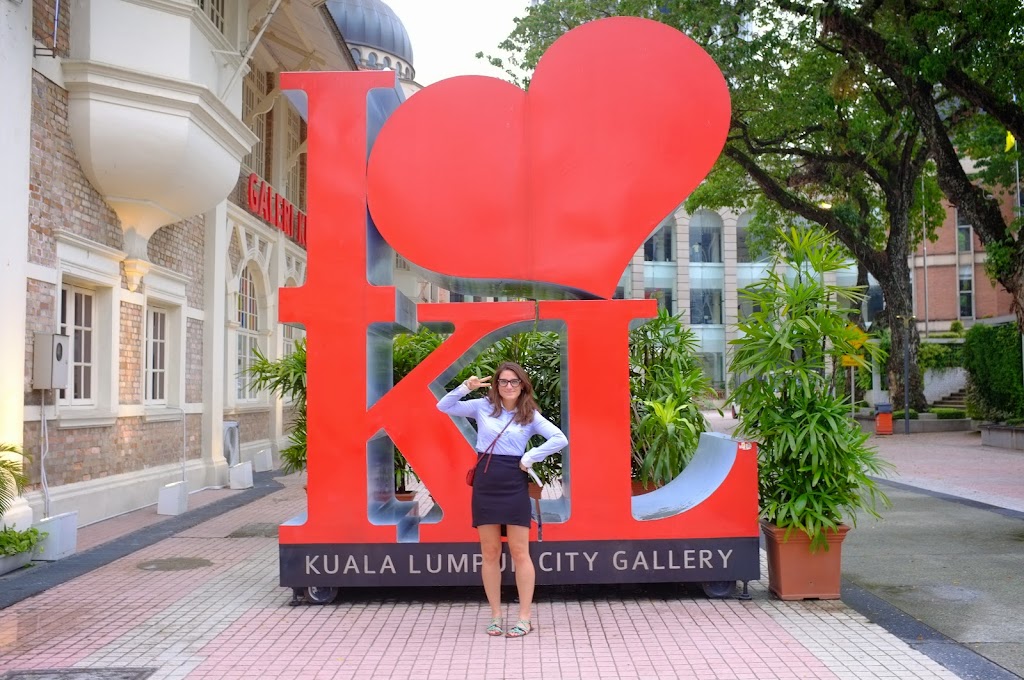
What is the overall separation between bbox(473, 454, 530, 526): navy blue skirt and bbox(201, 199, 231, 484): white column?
9.52 meters

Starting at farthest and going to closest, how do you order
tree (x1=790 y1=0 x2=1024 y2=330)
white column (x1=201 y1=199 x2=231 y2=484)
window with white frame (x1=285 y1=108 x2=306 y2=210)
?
1. window with white frame (x1=285 y1=108 x2=306 y2=210)
2. white column (x1=201 y1=199 x2=231 y2=484)
3. tree (x1=790 y1=0 x2=1024 y2=330)

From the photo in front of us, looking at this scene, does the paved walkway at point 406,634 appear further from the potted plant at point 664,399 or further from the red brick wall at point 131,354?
the red brick wall at point 131,354

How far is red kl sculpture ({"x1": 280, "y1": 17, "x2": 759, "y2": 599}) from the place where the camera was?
20.4ft

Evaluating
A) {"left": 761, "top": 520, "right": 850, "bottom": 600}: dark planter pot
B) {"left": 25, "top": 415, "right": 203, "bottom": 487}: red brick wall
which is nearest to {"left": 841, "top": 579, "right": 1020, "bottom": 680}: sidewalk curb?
{"left": 761, "top": 520, "right": 850, "bottom": 600}: dark planter pot

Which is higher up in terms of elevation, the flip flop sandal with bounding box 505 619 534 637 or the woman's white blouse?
the woman's white blouse

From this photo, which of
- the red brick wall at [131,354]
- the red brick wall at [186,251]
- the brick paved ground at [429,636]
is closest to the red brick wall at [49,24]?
the red brick wall at [186,251]

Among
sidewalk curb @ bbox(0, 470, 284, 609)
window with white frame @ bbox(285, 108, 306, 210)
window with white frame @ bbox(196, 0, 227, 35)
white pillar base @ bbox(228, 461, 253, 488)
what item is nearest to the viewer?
sidewalk curb @ bbox(0, 470, 284, 609)

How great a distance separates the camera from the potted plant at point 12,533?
23.6 ft

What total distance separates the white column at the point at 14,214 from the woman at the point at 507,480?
16.1ft

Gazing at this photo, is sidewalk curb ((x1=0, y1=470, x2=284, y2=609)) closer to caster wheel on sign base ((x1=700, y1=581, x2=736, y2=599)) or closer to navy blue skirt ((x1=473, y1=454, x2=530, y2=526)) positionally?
navy blue skirt ((x1=473, y1=454, x2=530, y2=526))

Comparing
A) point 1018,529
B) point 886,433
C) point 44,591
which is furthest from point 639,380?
point 886,433

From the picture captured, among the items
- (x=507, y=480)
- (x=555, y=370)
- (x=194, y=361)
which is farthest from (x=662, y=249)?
(x=507, y=480)

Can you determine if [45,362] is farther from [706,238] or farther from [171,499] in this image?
[706,238]

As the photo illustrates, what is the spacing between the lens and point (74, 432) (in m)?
9.78
